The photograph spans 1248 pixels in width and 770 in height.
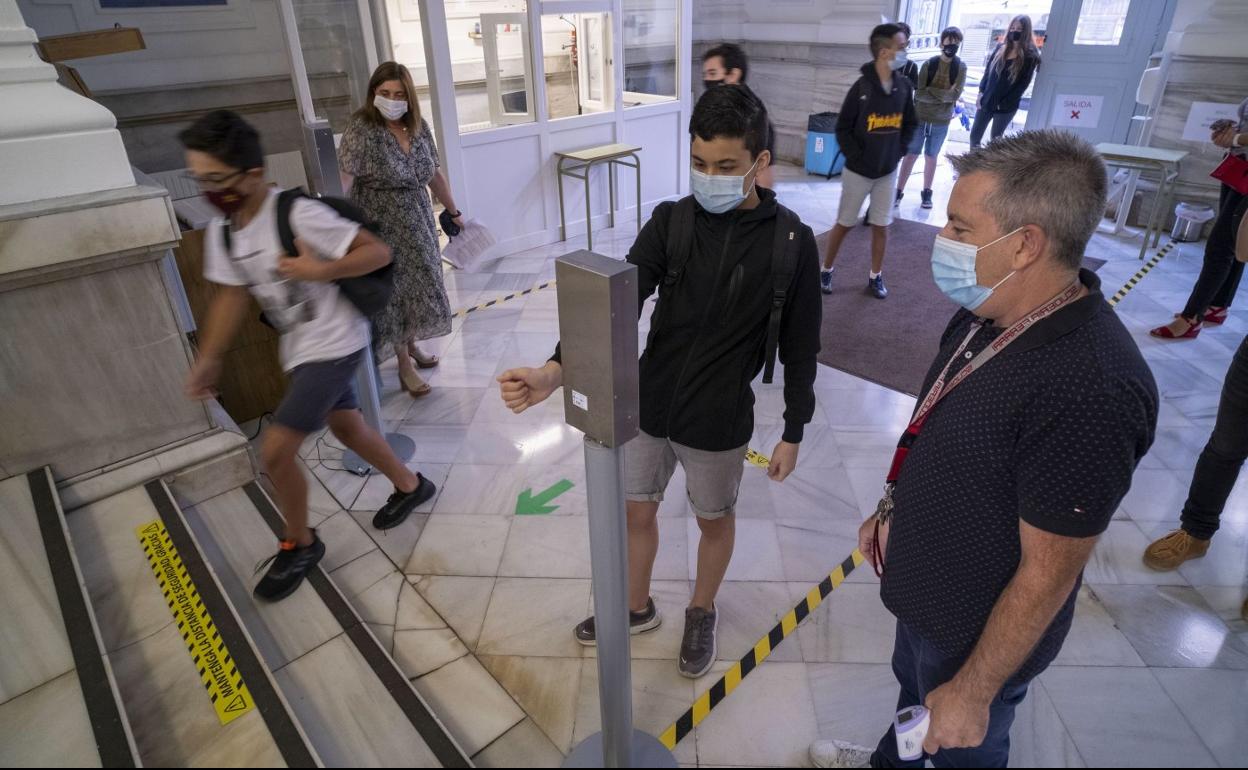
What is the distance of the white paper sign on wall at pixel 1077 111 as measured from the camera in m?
7.80

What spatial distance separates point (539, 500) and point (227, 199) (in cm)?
Result: 192

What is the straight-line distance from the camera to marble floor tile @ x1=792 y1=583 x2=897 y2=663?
275 centimetres

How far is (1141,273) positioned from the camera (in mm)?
6164

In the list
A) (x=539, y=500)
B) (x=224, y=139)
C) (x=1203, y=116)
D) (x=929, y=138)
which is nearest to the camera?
(x=224, y=139)

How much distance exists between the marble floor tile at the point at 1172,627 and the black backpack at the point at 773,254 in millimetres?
1895

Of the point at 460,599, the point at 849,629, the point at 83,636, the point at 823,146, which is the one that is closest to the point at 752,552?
the point at 849,629

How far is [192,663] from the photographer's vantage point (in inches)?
81.1

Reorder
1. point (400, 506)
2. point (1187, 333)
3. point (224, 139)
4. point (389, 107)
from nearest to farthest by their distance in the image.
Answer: point (224, 139) → point (400, 506) → point (389, 107) → point (1187, 333)

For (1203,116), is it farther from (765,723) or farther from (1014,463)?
(1014,463)

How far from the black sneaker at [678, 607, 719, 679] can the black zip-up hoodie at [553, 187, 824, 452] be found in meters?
0.79

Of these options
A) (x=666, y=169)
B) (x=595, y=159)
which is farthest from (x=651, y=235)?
(x=666, y=169)

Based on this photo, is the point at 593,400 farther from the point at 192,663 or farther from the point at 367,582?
the point at 367,582

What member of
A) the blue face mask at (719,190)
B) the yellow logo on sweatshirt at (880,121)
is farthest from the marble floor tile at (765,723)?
the yellow logo on sweatshirt at (880,121)

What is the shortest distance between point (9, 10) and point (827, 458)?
3959mm
